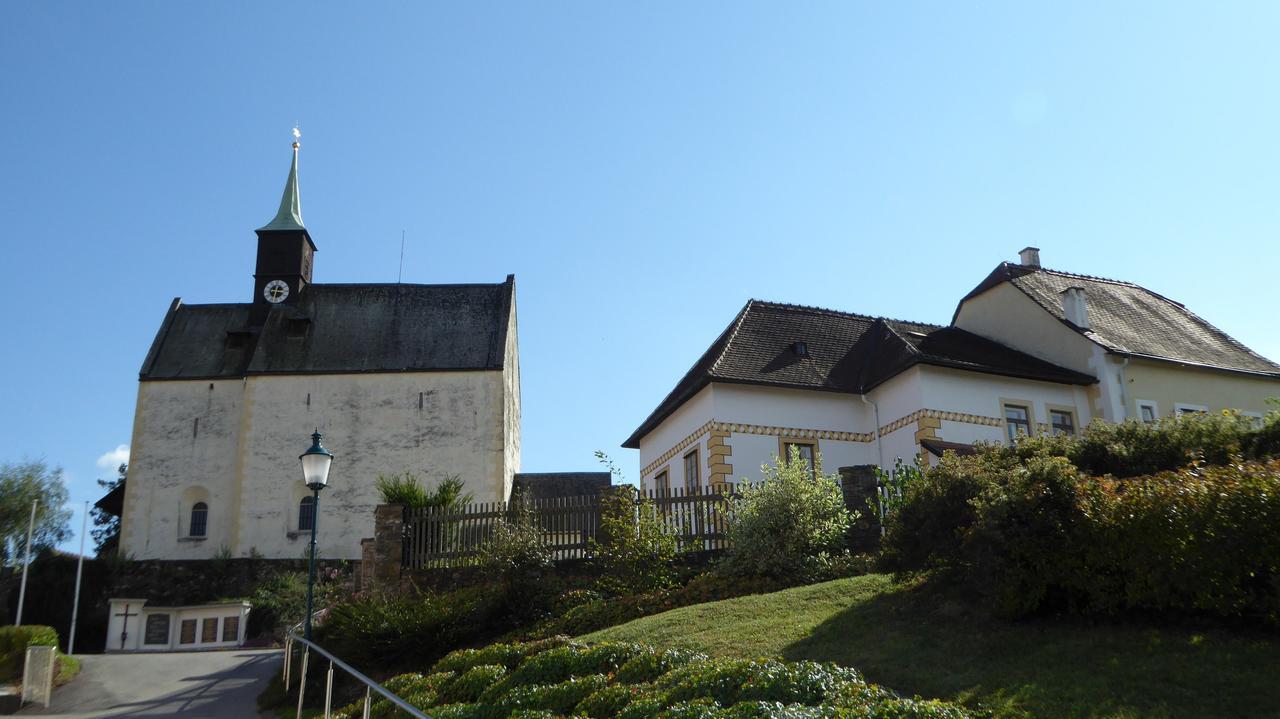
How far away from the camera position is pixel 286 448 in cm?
4188

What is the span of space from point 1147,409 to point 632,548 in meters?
17.0

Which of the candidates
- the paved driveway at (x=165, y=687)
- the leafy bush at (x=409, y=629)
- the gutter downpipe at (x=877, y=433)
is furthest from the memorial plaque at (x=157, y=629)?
the gutter downpipe at (x=877, y=433)

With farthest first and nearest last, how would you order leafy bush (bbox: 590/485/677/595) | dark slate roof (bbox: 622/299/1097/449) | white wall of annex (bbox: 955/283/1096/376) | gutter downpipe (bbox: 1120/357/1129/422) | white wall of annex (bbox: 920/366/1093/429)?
white wall of annex (bbox: 955/283/1096/376) → gutter downpipe (bbox: 1120/357/1129/422) → dark slate roof (bbox: 622/299/1097/449) → white wall of annex (bbox: 920/366/1093/429) → leafy bush (bbox: 590/485/677/595)

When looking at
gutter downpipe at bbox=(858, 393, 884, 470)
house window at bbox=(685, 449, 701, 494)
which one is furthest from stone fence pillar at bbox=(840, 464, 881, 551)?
house window at bbox=(685, 449, 701, 494)

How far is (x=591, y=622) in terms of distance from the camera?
1514 cm

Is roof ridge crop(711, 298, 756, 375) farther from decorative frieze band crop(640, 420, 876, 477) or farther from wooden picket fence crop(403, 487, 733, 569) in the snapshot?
wooden picket fence crop(403, 487, 733, 569)

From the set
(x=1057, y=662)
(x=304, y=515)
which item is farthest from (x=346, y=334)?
(x=1057, y=662)

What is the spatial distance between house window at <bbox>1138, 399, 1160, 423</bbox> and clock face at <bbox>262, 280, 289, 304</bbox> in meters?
35.9

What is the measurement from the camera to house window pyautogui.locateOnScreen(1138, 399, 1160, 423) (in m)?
27.4

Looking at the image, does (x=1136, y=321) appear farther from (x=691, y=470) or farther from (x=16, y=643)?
(x=16, y=643)

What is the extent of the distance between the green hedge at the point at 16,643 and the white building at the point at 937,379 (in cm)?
1446

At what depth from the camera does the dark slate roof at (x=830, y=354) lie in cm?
2644

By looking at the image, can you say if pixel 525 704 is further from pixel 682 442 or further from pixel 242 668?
pixel 682 442

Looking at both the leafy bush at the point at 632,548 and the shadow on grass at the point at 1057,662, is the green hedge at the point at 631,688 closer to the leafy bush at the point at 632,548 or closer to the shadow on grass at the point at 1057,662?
the shadow on grass at the point at 1057,662
